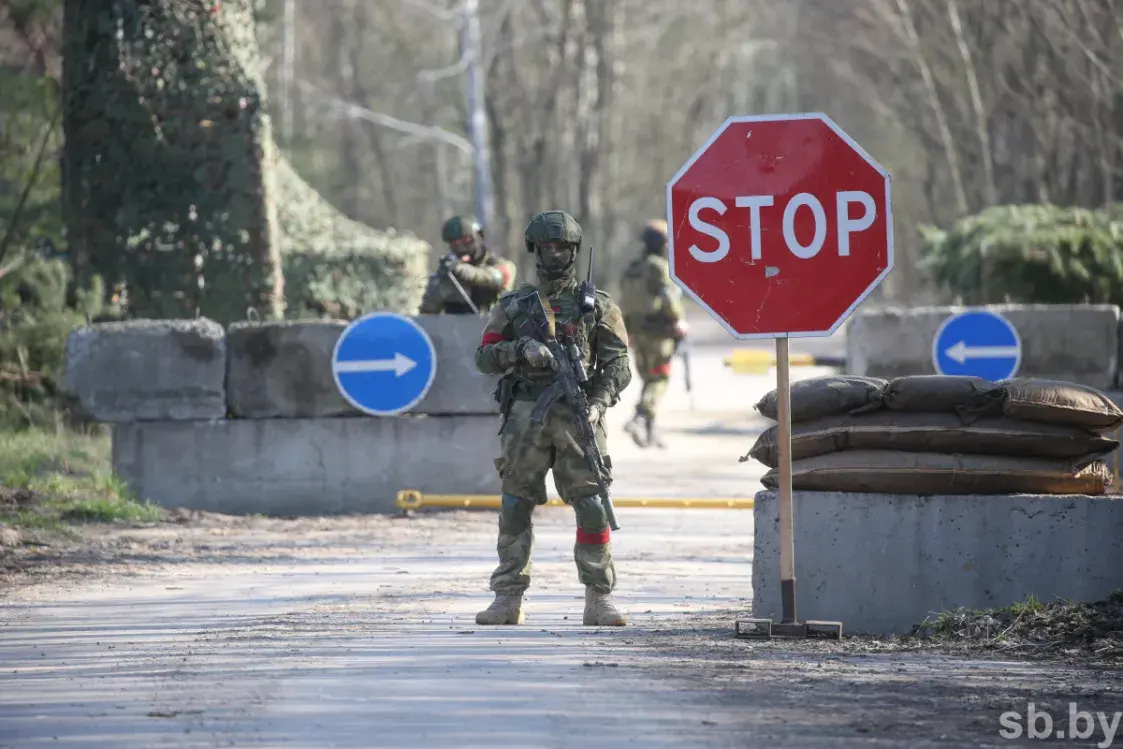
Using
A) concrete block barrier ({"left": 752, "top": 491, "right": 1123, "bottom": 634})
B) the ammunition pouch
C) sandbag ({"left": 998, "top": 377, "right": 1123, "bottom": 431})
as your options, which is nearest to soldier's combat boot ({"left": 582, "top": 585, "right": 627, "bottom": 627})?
concrete block barrier ({"left": 752, "top": 491, "right": 1123, "bottom": 634})

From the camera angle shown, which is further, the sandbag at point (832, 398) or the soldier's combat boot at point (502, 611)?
the sandbag at point (832, 398)

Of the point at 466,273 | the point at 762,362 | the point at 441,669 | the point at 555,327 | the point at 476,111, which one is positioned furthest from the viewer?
the point at 476,111

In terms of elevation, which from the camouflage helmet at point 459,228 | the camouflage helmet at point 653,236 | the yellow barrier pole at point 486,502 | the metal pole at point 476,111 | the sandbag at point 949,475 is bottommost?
the yellow barrier pole at point 486,502

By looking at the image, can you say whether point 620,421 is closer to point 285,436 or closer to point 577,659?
point 285,436

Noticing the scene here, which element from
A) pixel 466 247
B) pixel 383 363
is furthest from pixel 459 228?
pixel 383 363

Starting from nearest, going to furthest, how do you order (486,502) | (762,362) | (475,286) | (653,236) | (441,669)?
(441,669) < (486,502) < (475,286) < (653,236) < (762,362)

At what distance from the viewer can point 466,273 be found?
14.0 metres

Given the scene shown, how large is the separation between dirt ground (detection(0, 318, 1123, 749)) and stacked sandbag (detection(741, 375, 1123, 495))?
0.74 meters

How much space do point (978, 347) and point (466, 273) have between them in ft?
12.3

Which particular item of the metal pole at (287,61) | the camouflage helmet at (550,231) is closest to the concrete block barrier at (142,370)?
the camouflage helmet at (550,231)

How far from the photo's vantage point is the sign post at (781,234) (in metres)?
8.09

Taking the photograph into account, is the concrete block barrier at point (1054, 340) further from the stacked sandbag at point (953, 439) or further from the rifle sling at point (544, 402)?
the rifle sling at point (544, 402)

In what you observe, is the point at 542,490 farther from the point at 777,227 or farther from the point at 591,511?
the point at 777,227

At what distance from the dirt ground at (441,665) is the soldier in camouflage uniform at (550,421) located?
25 cm
